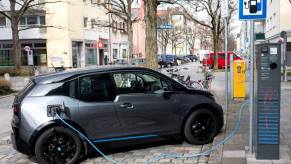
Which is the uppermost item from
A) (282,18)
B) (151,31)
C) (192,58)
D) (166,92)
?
(282,18)

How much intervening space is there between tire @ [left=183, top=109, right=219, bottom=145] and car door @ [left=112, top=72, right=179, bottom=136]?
271 mm

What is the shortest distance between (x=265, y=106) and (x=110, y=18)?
185 feet

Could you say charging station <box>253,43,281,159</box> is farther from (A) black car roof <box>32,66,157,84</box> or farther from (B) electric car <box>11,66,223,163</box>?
(A) black car roof <box>32,66,157,84</box>

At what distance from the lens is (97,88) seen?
7008mm

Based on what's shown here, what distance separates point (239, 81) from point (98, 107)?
327 inches

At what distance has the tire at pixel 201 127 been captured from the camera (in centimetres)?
757

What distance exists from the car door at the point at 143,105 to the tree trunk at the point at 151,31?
647 centimetres

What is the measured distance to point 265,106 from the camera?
5875 millimetres

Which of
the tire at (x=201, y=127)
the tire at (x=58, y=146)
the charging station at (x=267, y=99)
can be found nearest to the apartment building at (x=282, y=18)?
the tire at (x=201, y=127)

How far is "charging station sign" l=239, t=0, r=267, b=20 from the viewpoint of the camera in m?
6.22

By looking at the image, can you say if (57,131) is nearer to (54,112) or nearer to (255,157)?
(54,112)

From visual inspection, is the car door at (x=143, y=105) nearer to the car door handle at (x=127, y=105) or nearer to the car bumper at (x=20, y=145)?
the car door handle at (x=127, y=105)

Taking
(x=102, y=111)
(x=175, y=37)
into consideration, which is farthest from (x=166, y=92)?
(x=175, y=37)

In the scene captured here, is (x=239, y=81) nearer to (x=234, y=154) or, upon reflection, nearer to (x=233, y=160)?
(x=234, y=154)
